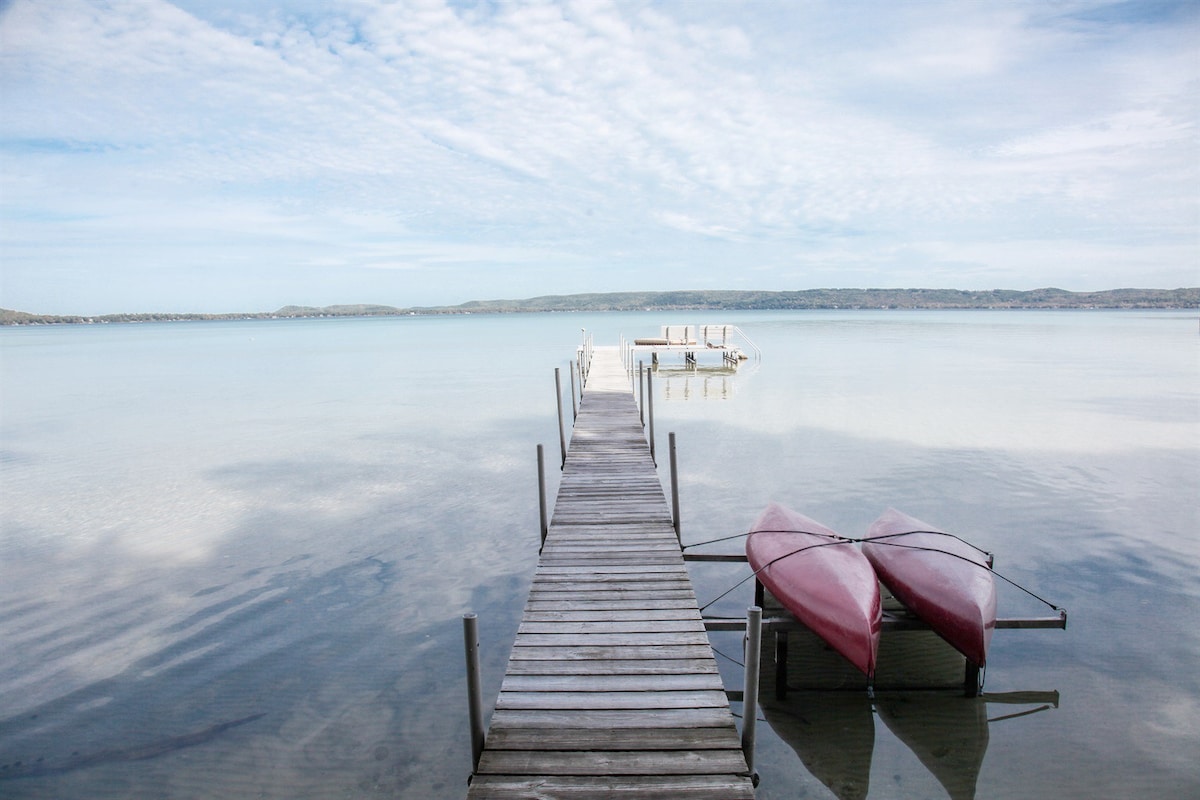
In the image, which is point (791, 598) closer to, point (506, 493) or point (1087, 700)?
point (1087, 700)

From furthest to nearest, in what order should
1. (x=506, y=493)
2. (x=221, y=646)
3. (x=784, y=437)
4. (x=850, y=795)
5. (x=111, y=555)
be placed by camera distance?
(x=784, y=437) → (x=506, y=493) → (x=111, y=555) → (x=221, y=646) → (x=850, y=795)

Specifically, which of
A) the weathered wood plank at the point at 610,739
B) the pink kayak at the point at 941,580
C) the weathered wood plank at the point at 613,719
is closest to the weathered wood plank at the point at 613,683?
the weathered wood plank at the point at 613,719

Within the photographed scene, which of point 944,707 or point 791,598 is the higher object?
point 791,598

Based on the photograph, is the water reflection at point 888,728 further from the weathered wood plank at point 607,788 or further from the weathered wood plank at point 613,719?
the weathered wood plank at point 607,788

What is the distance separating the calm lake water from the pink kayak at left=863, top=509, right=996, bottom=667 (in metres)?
0.73

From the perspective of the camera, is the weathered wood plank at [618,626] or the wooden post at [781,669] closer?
the weathered wood plank at [618,626]

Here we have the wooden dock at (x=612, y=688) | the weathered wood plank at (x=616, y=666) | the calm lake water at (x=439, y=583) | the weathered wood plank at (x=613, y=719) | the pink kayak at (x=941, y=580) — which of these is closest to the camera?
the wooden dock at (x=612, y=688)

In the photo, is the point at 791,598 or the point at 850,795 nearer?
the point at 850,795

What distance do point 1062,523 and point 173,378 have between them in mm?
38985

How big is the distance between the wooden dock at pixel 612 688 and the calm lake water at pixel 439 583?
3.61 feet

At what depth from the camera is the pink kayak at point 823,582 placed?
5715mm

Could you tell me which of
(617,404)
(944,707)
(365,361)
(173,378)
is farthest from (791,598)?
(365,361)

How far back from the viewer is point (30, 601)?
8.16 m

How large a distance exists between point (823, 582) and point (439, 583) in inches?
188
